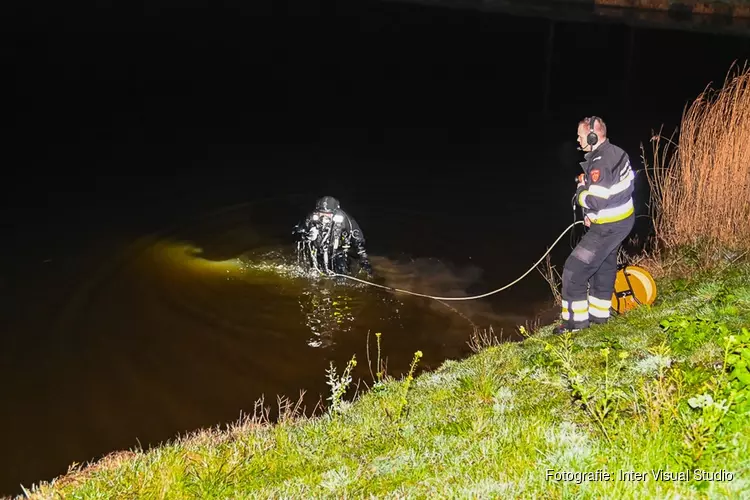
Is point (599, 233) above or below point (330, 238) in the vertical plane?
above

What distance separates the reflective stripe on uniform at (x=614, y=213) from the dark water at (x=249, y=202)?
3075 mm

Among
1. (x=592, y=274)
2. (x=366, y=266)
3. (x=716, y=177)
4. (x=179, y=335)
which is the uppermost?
(x=716, y=177)

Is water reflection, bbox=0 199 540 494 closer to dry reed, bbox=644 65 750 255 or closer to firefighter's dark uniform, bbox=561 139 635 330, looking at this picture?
firefighter's dark uniform, bbox=561 139 635 330

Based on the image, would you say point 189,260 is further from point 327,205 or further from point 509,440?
point 509,440

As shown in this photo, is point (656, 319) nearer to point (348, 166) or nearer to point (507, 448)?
point (507, 448)

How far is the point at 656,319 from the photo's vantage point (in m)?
8.02

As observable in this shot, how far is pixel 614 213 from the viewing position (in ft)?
25.0

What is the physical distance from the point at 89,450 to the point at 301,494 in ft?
13.5

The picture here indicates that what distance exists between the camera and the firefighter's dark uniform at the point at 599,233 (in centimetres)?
745

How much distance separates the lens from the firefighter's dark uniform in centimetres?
745

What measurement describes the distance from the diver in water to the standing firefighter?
401 cm

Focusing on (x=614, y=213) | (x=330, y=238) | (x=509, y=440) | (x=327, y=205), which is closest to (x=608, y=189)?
(x=614, y=213)

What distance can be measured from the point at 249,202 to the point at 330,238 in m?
5.23

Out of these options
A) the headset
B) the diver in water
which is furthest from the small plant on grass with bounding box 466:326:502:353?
the headset
